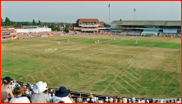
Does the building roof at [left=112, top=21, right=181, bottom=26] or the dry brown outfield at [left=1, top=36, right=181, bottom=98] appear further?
the building roof at [left=112, top=21, right=181, bottom=26]

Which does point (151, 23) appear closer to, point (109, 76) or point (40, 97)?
point (109, 76)

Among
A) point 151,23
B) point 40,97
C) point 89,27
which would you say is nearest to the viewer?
point 40,97

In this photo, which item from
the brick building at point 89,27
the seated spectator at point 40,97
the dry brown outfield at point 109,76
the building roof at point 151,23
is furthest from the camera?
the brick building at point 89,27

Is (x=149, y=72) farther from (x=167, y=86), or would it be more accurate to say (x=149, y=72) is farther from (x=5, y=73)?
(x=5, y=73)

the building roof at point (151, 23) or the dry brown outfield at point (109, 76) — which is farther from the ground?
the building roof at point (151, 23)

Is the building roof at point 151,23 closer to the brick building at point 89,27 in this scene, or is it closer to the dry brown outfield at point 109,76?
the brick building at point 89,27

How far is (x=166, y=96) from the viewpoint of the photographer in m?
13.0

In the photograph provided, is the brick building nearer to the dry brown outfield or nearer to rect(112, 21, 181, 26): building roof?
rect(112, 21, 181, 26): building roof

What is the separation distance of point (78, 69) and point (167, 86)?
998 cm

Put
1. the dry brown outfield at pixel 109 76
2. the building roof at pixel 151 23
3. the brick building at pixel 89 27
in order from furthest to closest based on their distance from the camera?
the brick building at pixel 89 27 < the building roof at pixel 151 23 < the dry brown outfield at pixel 109 76

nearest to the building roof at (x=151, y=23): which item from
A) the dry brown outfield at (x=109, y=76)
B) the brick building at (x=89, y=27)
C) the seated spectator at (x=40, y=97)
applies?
the brick building at (x=89, y=27)

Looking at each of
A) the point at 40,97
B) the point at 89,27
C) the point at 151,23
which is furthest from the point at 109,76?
the point at 89,27

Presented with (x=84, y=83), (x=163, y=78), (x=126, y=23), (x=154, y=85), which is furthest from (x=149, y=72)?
(x=126, y=23)

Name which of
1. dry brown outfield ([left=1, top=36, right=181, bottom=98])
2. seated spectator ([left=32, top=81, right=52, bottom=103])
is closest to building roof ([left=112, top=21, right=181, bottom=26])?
dry brown outfield ([left=1, top=36, right=181, bottom=98])
